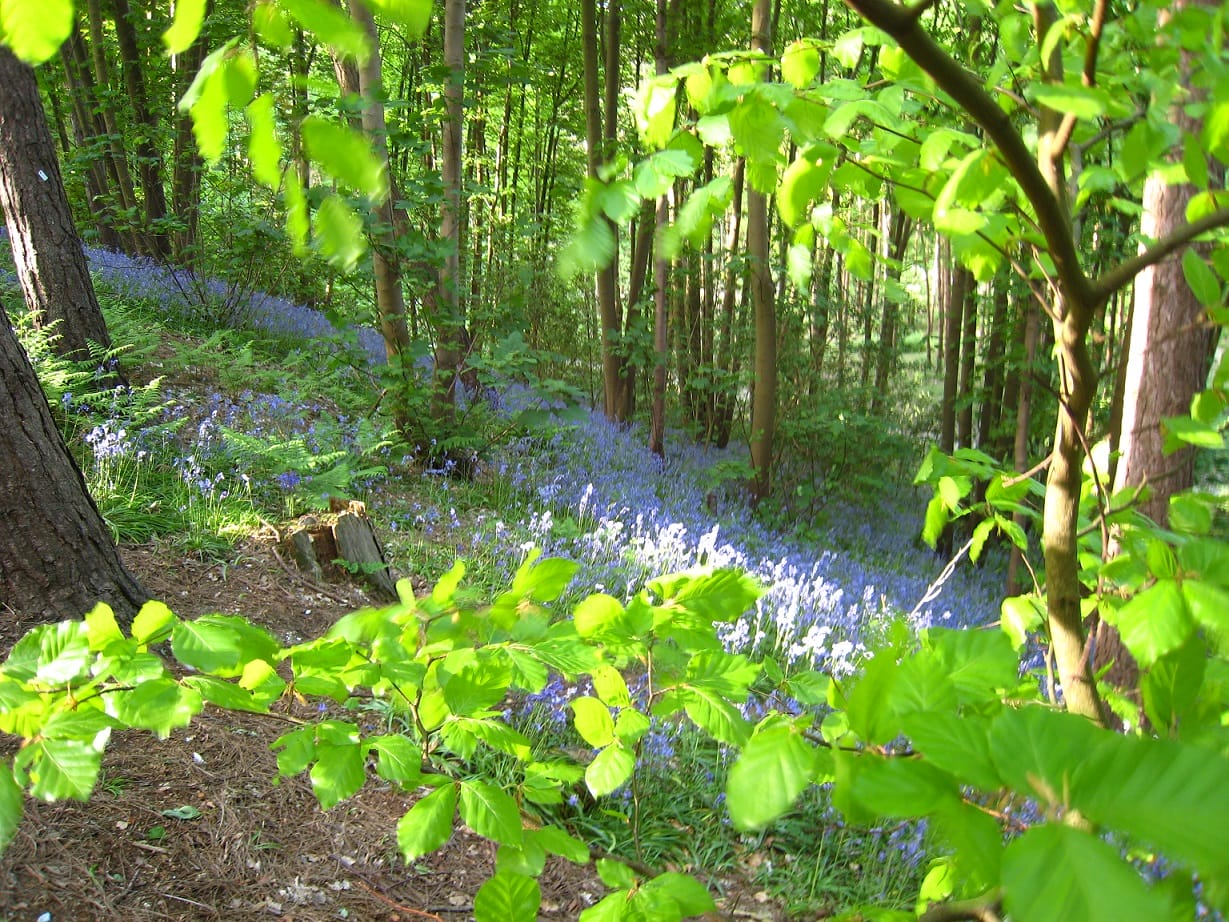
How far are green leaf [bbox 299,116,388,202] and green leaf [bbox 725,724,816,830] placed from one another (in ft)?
2.02

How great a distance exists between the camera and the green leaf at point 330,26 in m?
0.64

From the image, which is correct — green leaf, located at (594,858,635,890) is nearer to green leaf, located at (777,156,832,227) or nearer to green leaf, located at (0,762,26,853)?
green leaf, located at (0,762,26,853)

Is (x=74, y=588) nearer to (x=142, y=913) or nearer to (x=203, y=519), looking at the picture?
(x=142, y=913)

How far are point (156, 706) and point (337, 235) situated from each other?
623 millimetres

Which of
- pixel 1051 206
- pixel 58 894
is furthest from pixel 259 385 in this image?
pixel 1051 206

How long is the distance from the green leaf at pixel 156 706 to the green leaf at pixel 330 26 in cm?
76

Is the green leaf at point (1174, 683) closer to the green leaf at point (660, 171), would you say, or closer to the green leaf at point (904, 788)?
the green leaf at point (904, 788)

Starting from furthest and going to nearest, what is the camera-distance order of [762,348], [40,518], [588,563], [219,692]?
[762,348] < [588,563] < [40,518] < [219,692]

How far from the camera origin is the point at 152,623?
106 cm

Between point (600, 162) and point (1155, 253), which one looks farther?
point (600, 162)

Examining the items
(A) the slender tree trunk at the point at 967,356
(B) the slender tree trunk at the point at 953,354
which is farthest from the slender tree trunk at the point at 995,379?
(B) the slender tree trunk at the point at 953,354

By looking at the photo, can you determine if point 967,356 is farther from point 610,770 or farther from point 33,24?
point 33,24

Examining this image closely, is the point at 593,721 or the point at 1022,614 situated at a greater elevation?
the point at 593,721

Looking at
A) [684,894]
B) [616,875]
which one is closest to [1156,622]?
[684,894]
